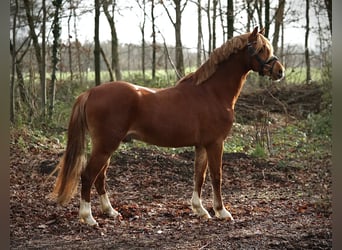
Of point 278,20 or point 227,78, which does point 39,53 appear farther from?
point 278,20

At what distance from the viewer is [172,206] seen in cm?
373

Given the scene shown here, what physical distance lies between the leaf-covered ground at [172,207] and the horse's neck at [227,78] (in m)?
0.88

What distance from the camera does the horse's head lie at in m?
3.33

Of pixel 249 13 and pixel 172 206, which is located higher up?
pixel 249 13

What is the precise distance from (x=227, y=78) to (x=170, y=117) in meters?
0.53

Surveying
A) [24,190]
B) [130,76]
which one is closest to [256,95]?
[130,76]

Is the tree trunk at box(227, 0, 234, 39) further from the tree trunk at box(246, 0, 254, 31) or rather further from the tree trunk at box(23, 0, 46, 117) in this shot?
the tree trunk at box(23, 0, 46, 117)

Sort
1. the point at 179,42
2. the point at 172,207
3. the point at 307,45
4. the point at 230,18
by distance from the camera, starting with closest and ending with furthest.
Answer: the point at 172,207
the point at 230,18
the point at 179,42
the point at 307,45

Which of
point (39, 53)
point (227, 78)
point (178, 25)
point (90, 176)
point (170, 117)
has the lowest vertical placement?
point (90, 176)

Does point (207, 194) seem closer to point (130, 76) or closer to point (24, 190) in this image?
point (24, 190)

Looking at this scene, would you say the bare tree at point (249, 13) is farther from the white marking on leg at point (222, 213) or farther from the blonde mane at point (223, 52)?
the white marking on leg at point (222, 213)

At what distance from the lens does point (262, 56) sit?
3363 mm

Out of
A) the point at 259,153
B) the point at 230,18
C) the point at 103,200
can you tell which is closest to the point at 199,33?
the point at 230,18

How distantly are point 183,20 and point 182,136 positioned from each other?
70.4 inches
